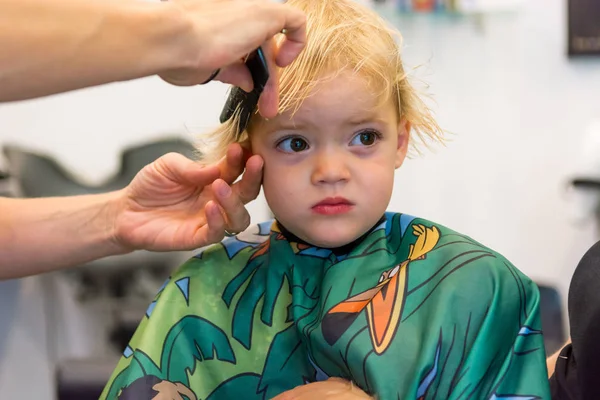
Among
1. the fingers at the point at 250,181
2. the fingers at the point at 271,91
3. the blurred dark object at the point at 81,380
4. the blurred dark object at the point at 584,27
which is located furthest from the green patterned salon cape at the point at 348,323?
the blurred dark object at the point at 584,27

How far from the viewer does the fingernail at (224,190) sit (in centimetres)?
118

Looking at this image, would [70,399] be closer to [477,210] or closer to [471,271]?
[471,271]

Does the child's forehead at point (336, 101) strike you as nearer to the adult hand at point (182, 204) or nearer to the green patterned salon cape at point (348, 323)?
the adult hand at point (182, 204)

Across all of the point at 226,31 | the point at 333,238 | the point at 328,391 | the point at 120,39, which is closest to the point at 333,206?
the point at 333,238

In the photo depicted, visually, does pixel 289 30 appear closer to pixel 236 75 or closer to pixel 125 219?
pixel 236 75

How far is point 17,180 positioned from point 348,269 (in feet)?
5.92

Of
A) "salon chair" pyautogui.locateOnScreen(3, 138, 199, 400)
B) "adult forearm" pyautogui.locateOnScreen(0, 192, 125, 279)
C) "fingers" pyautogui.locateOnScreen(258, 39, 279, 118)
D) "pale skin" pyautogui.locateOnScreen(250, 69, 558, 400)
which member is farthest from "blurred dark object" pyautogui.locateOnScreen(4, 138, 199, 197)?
"fingers" pyautogui.locateOnScreen(258, 39, 279, 118)

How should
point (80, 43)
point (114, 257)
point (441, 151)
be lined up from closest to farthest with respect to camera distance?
point (80, 43) < point (114, 257) < point (441, 151)

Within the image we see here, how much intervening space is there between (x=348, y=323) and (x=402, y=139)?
41 cm

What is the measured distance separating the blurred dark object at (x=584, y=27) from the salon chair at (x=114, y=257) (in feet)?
5.27

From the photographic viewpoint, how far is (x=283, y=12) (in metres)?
0.90

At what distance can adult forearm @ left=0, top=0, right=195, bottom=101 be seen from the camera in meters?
0.69

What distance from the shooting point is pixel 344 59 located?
45.0 inches

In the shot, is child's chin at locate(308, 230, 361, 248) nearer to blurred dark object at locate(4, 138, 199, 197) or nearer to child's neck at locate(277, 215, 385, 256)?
child's neck at locate(277, 215, 385, 256)
